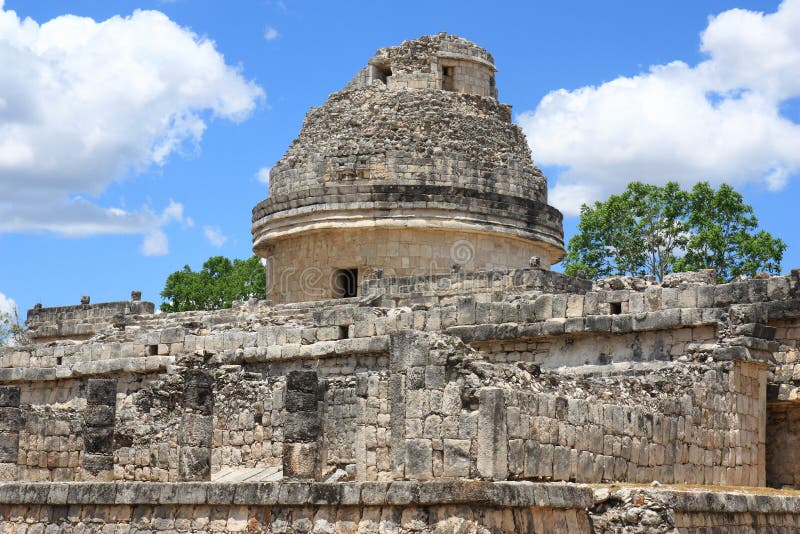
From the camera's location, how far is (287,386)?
15125mm

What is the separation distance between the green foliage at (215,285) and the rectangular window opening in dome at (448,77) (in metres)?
18.2

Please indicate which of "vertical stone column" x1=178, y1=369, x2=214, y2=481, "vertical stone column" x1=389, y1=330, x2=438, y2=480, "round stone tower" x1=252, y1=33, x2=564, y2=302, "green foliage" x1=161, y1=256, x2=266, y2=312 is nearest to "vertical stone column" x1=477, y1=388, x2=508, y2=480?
"vertical stone column" x1=389, y1=330, x2=438, y2=480

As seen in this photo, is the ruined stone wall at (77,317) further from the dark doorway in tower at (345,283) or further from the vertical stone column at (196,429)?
the vertical stone column at (196,429)

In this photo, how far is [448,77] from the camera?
87.2ft

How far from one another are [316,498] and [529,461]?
6.05ft

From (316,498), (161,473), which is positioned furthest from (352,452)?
(316,498)

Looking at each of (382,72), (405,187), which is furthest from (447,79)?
(405,187)

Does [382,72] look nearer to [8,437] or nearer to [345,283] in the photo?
[345,283]

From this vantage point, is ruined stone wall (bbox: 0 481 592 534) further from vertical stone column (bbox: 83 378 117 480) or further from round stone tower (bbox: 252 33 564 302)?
round stone tower (bbox: 252 33 564 302)

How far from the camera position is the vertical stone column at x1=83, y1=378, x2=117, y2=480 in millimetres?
16312

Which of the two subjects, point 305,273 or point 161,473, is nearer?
point 161,473

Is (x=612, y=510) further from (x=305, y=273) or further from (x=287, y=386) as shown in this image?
(x=305, y=273)

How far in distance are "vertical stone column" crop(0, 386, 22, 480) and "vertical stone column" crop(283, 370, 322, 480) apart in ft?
12.8

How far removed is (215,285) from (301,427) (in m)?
31.2
